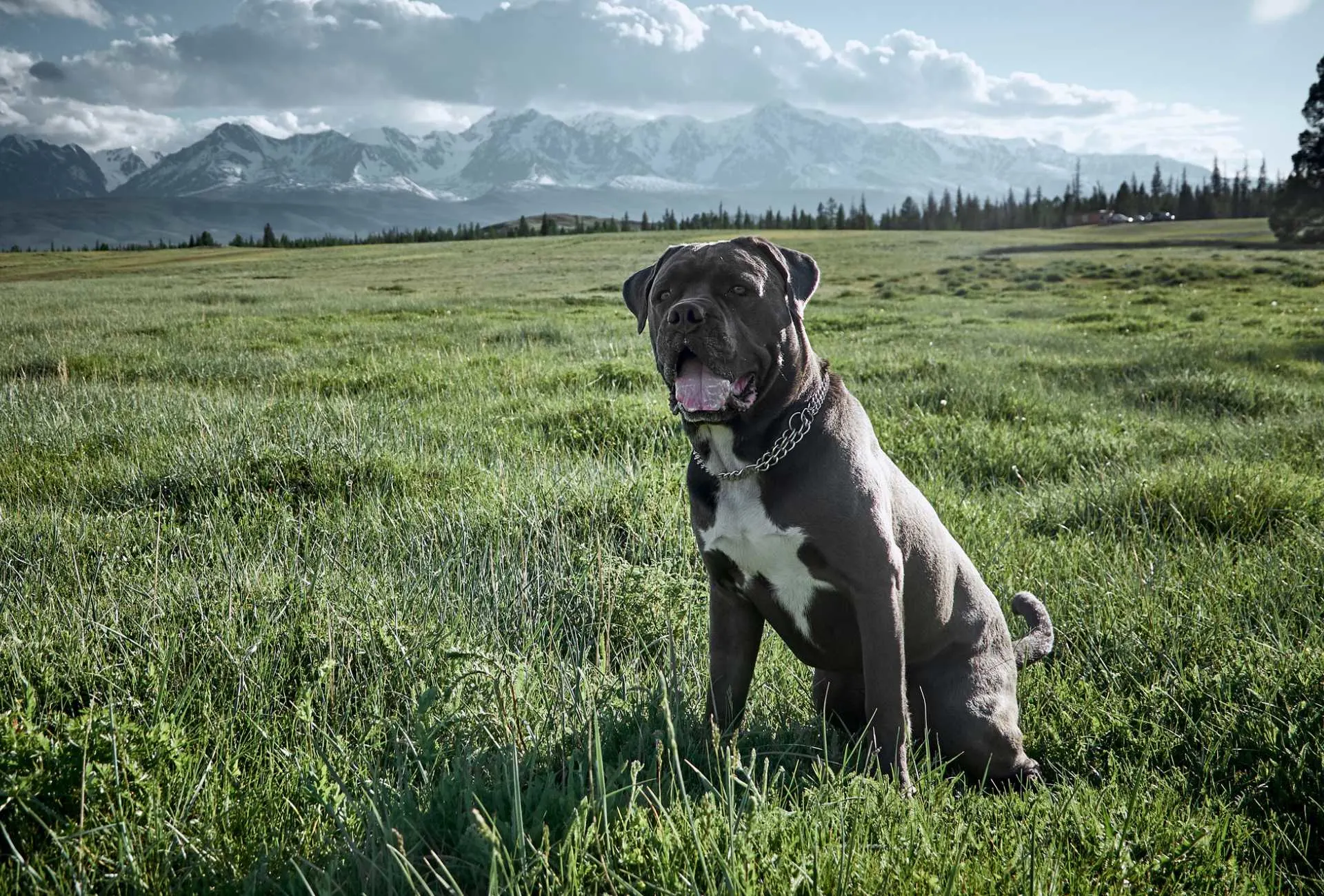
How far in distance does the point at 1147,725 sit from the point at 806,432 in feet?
5.86

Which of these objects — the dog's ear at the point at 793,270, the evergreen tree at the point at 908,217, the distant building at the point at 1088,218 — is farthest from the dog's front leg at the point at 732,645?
the evergreen tree at the point at 908,217

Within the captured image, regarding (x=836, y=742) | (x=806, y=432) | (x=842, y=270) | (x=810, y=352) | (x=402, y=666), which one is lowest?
(x=836, y=742)

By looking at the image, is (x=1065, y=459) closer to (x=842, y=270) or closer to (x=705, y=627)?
(x=705, y=627)

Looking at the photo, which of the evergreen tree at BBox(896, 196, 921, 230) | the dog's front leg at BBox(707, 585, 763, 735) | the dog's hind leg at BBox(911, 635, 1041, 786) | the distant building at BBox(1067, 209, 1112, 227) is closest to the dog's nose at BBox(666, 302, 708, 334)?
the dog's front leg at BBox(707, 585, 763, 735)

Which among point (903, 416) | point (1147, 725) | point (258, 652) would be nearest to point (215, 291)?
point (903, 416)

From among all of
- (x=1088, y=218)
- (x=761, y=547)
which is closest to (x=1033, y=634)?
(x=761, y=547)

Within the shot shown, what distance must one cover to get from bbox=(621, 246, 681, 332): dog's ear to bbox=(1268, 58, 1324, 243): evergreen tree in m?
46.6

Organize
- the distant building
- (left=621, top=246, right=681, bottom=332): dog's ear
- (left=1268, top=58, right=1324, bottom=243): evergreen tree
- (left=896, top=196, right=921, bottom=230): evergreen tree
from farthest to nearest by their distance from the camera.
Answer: (left=896, top=196, right=921, bottom=230): evergreen tree < the distant building < (left=1268, top=58, right=1324, bottom=243): evergreen tree < (left=621, top=246, right=681, bottom=332): dog's ear

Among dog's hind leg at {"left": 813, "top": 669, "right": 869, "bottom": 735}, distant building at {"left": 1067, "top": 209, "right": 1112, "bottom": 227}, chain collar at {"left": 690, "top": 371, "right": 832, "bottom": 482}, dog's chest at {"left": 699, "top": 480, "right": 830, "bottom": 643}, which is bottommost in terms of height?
dog's hind leg at {"left": 813, "top": 669, "right": 869, "bottom": 735}

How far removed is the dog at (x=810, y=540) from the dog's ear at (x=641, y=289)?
47 mm

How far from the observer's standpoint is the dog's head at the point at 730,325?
2697 mm

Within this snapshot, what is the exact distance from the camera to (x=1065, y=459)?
659 cm

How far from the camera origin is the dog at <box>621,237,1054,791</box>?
2.67 m

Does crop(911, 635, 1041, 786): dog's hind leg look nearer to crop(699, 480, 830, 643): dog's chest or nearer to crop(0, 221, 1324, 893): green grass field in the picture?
crop(0, 221, 1324, 893): green grass field
